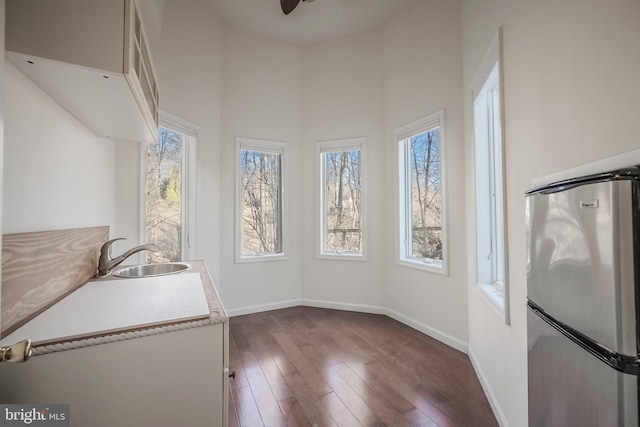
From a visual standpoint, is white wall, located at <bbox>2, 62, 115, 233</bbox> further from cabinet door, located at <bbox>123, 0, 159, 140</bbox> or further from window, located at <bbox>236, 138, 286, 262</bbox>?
window, located at <bbox>236, 138, 286, 262</bbox>

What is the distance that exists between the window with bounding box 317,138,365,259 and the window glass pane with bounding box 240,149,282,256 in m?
0.61

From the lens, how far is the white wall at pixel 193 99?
2.34 m

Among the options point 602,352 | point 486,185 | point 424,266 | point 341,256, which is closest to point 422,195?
point 424,266

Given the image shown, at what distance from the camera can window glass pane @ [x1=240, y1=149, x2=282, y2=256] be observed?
375 centimetres

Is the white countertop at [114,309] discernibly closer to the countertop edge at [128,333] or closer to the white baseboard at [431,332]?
the countertop edge at [128,333]

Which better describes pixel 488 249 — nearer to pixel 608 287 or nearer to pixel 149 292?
pixel 608 287

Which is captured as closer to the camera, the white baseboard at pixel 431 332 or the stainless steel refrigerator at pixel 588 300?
the stainless steel refrigerator at pixel 588 300

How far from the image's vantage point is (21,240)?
103 centimetres

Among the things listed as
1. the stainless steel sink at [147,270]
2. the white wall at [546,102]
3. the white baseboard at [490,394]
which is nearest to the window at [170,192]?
the stainless steel sink at [147,270]

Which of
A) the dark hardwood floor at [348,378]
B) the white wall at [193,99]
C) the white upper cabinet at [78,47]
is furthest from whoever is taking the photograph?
the white wall at [193,99]

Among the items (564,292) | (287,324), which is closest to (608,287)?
(564,292)

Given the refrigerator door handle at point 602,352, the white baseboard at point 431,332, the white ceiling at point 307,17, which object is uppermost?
the white ceiling at point 307,17

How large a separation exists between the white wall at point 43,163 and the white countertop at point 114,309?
1.12ft

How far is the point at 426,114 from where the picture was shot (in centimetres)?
301
